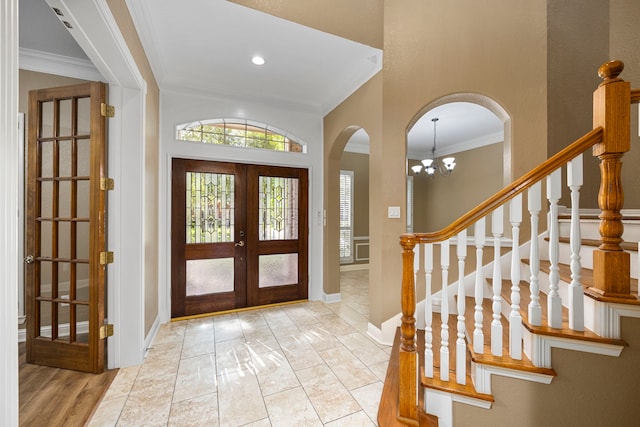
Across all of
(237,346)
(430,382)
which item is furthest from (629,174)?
(237,346)

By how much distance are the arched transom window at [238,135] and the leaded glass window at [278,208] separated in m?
0.51

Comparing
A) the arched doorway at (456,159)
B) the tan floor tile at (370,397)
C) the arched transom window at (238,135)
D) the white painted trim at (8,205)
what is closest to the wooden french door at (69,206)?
the arched transom window at (238,135)

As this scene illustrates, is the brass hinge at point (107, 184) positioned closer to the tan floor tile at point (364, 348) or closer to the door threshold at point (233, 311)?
the door threshold at point (233, 311)

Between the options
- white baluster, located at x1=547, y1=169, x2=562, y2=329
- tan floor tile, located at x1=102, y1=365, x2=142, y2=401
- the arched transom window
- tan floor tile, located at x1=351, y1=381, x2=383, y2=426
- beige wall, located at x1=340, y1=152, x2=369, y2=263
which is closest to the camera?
white baluster, located at x1=547, y1=169, x2=562, y2=329

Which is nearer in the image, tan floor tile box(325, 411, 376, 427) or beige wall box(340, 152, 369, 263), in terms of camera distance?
tan floor tile box(325, 411, 376, 427)

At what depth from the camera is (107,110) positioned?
7.13 ft

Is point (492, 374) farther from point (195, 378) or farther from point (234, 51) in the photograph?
point (234, 51)

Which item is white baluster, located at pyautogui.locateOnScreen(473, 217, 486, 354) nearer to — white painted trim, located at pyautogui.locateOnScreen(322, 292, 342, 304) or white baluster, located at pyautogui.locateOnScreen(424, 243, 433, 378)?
white baluster, located at pyautogui.locateOnScreen(424, 243, 433, 378)

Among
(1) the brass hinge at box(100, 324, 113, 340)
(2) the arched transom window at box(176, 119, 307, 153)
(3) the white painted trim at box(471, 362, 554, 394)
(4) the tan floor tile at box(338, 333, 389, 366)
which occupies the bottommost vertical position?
(4) the tan floor tile at box(338, 333, 389, 366)

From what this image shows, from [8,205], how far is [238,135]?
121 inches

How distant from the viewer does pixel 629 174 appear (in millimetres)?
2367

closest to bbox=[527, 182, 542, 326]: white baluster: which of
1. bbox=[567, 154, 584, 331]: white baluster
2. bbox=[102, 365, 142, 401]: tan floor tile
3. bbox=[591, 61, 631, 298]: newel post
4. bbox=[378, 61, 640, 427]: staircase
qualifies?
bbox=[378, 61, 640, 427]: staircase

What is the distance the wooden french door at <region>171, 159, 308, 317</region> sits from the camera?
3352 mm

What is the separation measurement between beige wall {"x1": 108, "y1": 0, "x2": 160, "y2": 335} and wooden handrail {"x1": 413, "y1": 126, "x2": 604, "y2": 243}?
252cm
